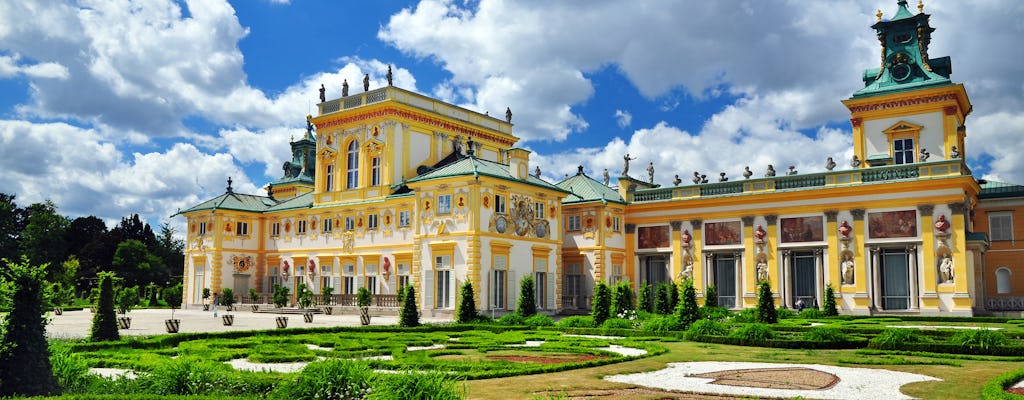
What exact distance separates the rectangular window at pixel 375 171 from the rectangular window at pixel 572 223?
12377 mm

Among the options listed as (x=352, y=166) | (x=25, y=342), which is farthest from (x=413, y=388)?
(x=352, y=166)

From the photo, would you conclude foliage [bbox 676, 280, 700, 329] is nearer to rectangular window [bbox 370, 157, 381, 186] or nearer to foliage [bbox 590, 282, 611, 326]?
foliage [bbox 590, 282, 611, 326]

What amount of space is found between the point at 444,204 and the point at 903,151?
28.7 metres

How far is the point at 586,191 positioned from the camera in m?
50.8

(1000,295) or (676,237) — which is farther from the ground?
(676,237)

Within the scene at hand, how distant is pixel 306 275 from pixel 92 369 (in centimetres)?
3848

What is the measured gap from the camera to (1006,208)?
46.2m

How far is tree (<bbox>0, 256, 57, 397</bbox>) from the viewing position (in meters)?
10.6

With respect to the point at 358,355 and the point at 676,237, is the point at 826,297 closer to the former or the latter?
the point at 676,237

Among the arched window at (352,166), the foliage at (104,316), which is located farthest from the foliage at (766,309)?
the arched window at (352,166)

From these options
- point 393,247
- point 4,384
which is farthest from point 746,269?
point 4,384

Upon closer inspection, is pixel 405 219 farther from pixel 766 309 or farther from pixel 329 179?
pixel 766 309

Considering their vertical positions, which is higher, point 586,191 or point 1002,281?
point 586,191

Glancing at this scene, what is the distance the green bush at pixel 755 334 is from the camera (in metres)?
23.4
